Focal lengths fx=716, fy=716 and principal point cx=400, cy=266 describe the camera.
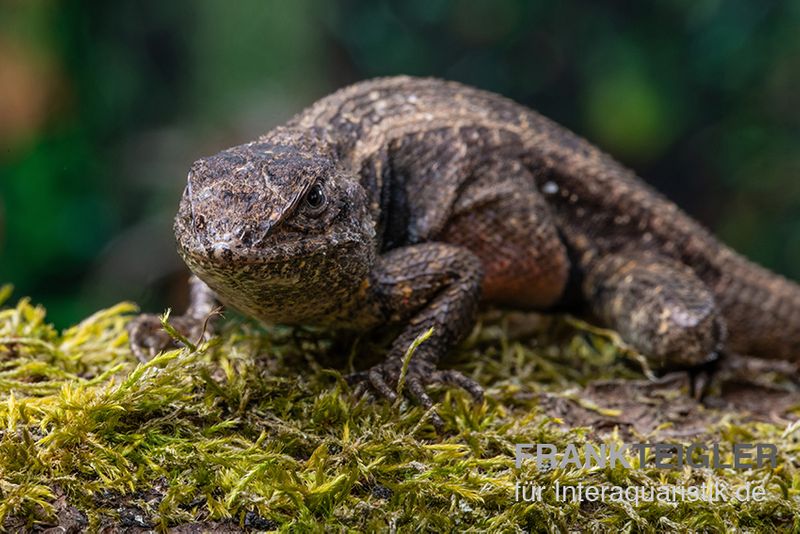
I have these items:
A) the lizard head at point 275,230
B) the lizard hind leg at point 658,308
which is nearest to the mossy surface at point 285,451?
the lizard head at point 275,230

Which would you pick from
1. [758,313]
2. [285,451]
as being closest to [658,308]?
[758,313]

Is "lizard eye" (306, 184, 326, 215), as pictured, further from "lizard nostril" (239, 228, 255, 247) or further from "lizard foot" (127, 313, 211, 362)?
"lizard foot" (127, 313, 211, 362)

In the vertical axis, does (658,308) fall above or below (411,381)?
above

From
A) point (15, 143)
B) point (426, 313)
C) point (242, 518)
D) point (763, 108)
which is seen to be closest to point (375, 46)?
point (15, 143)

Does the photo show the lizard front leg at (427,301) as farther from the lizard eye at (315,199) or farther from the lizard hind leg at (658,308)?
the lizard hind leg at (658,308)

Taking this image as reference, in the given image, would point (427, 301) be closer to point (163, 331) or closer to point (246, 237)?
point (246, 237)

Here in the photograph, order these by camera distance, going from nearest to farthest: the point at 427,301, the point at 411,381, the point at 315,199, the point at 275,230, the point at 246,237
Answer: the point at 246,237, the point at 275,230, the point at 315,199, the point at 411,381, the point at 427,301
